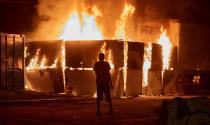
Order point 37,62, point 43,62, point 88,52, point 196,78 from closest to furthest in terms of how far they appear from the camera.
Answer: point 88,52 → point 43,62 → point 37,62 → point 196,78

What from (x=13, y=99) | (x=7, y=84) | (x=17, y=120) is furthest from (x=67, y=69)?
(x=17, y=120)

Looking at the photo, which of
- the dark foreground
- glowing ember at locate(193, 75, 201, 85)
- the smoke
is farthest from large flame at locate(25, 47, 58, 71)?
glowing ember at locate(193, 75, 201, 85)

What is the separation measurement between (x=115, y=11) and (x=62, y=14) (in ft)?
10.4

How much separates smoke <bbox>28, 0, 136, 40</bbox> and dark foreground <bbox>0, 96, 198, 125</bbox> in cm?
834

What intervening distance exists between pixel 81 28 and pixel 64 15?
1.32 meters

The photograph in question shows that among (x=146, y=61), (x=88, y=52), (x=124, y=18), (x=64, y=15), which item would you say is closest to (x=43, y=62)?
(x=88, y=52)

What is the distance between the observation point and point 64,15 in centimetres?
2706

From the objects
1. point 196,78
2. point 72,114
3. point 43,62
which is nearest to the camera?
point 72,114

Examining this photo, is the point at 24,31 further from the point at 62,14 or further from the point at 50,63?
the point at 50,63

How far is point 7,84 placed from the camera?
72.5 feet

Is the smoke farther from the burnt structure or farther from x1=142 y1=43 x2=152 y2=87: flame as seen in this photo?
the burnt structure

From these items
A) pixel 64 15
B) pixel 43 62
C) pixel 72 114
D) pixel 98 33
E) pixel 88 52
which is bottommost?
pixel 72 114

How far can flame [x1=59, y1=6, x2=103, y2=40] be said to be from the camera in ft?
85.8

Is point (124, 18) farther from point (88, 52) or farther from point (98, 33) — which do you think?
point (88, 52)
